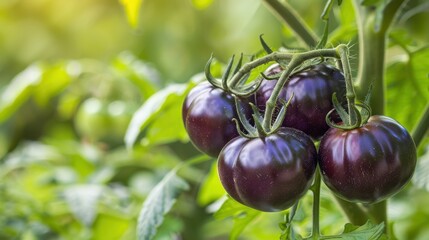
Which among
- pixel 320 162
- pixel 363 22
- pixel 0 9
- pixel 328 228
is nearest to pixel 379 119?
pixel 320 162

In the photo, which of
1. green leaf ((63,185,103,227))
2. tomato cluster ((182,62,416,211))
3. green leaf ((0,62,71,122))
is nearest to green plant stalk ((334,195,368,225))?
tomato cluster ((182,62,416,211))

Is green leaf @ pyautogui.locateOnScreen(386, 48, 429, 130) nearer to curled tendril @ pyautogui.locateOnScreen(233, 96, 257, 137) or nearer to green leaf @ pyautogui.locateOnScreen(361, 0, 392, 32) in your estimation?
green leaf @ pyautogui.locateOnScreen(361, 0, 392, 32)

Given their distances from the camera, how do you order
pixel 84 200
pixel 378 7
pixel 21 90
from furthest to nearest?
pixel 21 90 → pixel 84 200 → pixel 378 7

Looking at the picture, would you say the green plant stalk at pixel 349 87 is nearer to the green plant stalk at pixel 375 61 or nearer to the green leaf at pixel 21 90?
the green plant stalk at pixel 375 61

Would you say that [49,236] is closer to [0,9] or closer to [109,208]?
[109,208]

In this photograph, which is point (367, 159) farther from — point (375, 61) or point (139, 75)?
point (139, 75)

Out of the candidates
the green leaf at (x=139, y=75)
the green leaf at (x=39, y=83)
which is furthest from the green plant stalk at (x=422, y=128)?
the green leaf at (x=39, y=83)

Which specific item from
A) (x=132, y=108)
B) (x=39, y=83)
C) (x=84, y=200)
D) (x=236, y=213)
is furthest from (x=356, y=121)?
(x=132, y=108)
